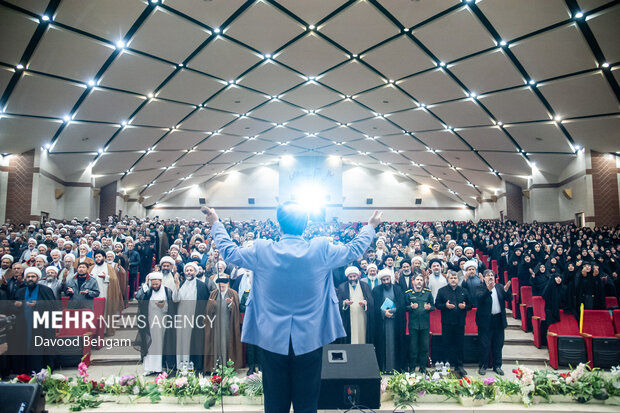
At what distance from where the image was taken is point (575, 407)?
4.07 m

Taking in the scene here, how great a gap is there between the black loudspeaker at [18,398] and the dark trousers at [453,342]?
5.91 m

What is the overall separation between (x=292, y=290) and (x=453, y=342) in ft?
18.2

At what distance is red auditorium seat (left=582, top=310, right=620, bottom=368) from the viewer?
6.71 metres

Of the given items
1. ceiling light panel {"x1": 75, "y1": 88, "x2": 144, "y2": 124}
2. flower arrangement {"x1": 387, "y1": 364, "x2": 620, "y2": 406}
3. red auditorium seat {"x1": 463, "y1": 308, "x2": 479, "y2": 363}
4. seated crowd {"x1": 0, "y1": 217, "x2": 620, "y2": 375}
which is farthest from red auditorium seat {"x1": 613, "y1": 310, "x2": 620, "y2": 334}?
ceiling light panel {"x1": 75, "y1": 88, "x2": 144, "y2": 124}

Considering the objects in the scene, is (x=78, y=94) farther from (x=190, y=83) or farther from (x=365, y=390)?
(x=365, y=390)

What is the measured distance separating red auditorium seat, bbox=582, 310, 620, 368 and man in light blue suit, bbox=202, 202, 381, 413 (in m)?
6.45

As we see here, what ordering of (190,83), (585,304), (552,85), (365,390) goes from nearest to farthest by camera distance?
(365,390) < (585,304) < (552,85) < (190,83)

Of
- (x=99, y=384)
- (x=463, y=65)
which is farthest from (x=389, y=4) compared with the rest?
(x=99, y=384)

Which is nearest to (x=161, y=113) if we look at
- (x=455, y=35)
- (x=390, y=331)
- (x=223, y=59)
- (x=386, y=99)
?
(x=223, y=59)

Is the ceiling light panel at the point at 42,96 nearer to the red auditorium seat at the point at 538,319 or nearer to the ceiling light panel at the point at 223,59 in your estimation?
the ceiling light panel at the point at 223,59

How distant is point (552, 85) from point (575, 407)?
1145cm

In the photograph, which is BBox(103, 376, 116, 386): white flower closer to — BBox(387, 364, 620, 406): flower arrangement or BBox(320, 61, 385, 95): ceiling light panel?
BBox(387, 364, 620, 406): flower arrangement

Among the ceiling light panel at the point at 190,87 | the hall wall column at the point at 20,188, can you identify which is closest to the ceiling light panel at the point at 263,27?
the ceiling light panel at the point at 190,87

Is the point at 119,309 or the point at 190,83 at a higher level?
the point at 190,83
